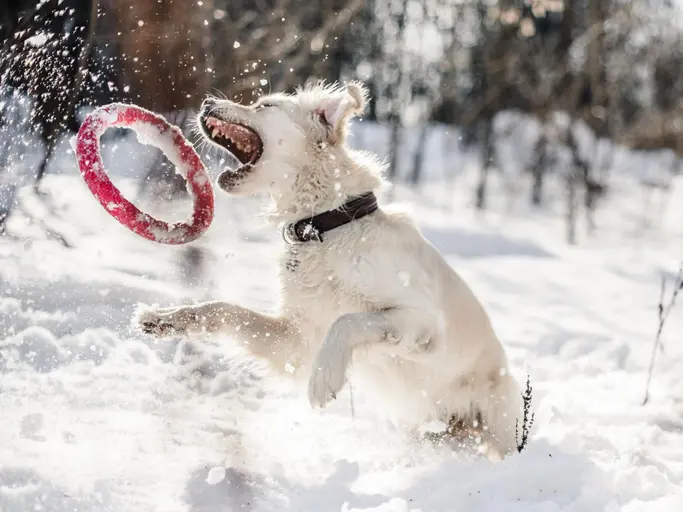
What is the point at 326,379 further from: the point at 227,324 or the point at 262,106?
the point at 262,106

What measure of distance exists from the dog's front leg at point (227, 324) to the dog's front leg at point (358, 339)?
0.65 m

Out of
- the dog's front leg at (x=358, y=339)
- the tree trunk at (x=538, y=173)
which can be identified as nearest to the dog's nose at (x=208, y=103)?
the dog's front leg at (x=358, y=339)

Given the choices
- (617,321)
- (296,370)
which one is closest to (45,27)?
(296,370)

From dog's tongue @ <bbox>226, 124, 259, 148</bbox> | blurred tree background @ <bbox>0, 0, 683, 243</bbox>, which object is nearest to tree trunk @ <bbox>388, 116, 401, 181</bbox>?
blurred tree background @ <bbox>0, 0, 683, 243</bbox>

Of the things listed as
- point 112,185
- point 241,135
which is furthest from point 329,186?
point 112,185

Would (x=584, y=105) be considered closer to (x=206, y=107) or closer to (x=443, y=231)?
(x=443, y=231)

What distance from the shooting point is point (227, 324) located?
391 centimetres

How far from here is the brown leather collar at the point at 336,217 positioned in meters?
3.78

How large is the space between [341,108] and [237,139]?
26.4 inches

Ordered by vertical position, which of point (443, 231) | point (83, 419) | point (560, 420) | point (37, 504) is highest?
point (37, 504)

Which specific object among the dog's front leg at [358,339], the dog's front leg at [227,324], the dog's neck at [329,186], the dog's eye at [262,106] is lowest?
the dog's front leg at [227,324]

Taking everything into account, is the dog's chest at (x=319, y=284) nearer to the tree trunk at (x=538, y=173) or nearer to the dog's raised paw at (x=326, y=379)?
the dog's raised paw at (x=326, y=379)

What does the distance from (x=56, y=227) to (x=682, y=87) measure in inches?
1135

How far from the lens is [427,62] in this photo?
1508cm
